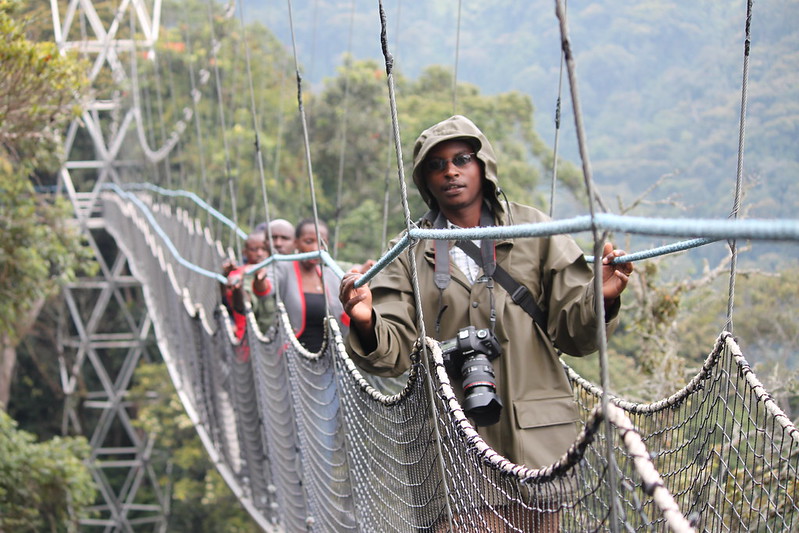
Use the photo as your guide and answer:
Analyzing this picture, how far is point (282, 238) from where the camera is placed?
3.44 m

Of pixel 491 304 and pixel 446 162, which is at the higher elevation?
pixel 446 162

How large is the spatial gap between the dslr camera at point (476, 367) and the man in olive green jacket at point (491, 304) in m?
0.05

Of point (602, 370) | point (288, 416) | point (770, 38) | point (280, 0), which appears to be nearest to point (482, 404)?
point (602, 370)

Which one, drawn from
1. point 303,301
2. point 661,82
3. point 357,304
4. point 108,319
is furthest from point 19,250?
point 108,319

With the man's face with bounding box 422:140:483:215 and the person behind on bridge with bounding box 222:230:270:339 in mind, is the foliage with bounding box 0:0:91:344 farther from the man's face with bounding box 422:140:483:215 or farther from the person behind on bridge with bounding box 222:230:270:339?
the man's face with bounding box 422:140:483:215

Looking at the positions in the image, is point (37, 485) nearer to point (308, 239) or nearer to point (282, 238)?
point (282, 238)

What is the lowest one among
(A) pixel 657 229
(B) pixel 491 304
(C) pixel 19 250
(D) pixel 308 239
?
(A) pixel 657 229

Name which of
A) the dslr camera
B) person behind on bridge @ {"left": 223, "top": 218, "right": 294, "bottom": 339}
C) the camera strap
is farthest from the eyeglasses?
person behind on bridge @ {"left": 223, "top": 218, "right": 294, "bottom": 339}

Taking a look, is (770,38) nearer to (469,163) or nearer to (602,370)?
(469,163)

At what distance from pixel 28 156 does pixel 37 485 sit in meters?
1.58

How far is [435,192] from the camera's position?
1.66 m

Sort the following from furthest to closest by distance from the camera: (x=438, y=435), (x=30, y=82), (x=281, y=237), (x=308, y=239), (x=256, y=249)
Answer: (x=30, y=82), (x=256, y=249), (x=281, y=237), (x=308, y=239), (x=438, y=435)

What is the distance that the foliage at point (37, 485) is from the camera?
191 inches

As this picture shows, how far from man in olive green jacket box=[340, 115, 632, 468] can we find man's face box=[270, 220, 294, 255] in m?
1.75
